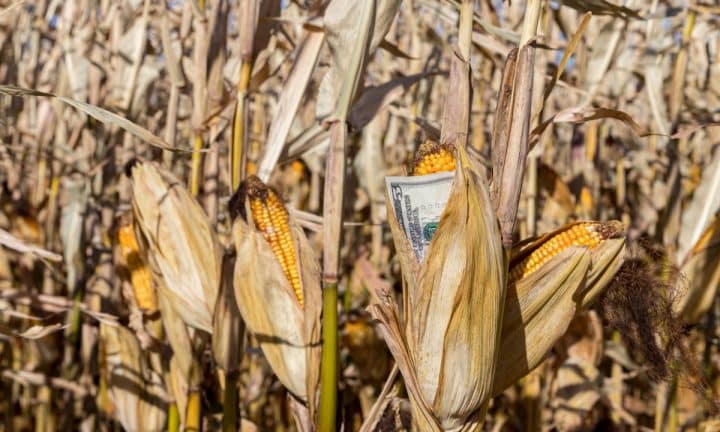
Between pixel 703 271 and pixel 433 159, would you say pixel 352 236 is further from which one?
pixel 433 159

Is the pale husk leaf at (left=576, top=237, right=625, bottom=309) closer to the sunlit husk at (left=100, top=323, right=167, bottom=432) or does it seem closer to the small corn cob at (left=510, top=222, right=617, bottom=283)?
the small corn cob at (left=510, top=222, right=617, bottom=283)

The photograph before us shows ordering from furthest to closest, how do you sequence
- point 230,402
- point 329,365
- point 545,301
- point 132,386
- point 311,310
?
point 132,386 → point 230,402 → point 311,310 → point 329,365 → point 545,301

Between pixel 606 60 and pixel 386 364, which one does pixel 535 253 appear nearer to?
pixel 606 60

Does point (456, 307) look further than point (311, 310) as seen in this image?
No

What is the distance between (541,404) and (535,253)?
131 centimetres

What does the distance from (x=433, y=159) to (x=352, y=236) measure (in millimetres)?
2099

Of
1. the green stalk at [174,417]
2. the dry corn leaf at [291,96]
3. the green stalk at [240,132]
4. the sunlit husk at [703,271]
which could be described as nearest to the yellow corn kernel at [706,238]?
the sunlit husk at [703,271]

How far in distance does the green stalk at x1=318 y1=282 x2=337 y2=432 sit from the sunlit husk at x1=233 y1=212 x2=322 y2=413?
0.30ft

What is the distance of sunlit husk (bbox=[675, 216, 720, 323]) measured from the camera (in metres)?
2.15

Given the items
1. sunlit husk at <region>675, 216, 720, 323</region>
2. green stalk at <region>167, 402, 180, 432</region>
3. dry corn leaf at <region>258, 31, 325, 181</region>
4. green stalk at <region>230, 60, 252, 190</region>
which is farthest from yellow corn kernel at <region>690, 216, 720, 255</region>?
green stalk at <region>167, 402, 180, 432</region>

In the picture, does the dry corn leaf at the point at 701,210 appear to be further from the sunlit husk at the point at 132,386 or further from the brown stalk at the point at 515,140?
the sunlit husk at the point at 132,386

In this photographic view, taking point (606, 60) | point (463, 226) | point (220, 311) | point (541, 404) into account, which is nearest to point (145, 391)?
point (220, 311)

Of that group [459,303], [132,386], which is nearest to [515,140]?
[459,303]

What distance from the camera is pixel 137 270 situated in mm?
1977
